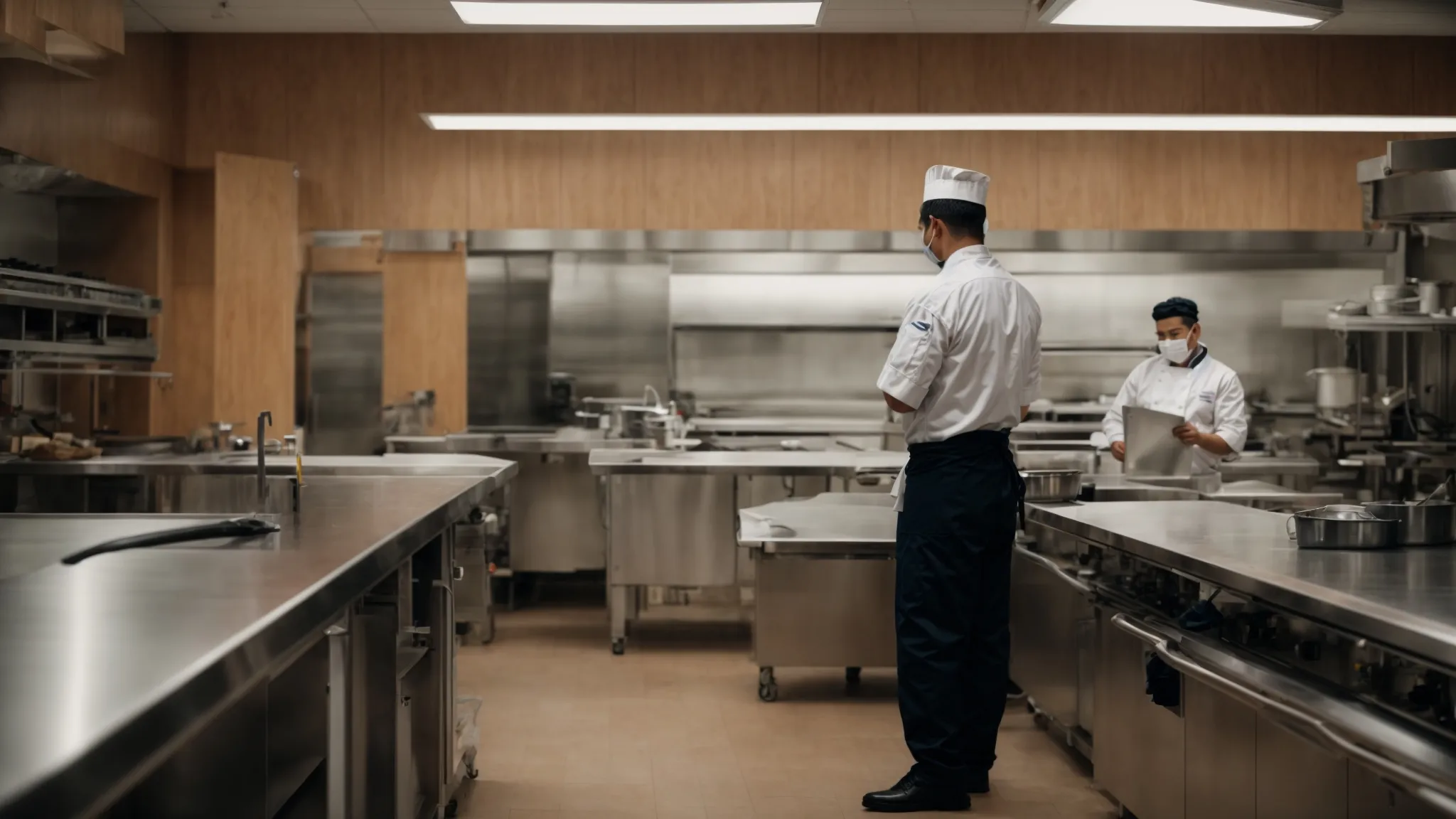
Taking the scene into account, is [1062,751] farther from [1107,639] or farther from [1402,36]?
[1402,36]

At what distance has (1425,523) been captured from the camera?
242cm

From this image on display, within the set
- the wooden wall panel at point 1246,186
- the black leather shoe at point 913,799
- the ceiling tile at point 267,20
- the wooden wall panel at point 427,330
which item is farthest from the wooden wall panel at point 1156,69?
the black leather shoe at point 913,799

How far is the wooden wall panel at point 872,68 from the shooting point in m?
7.15

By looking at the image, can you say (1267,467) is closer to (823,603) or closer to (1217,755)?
(823,603)

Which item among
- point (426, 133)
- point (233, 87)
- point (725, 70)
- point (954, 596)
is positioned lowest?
point (954, 596)

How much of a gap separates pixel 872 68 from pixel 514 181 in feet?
7.32

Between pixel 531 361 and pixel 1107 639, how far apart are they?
494 centimetres

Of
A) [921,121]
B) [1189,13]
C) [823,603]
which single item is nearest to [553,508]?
[823,603]

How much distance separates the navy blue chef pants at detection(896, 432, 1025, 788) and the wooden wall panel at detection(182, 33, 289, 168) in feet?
17.9

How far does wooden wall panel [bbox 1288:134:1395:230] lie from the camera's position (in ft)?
24.3

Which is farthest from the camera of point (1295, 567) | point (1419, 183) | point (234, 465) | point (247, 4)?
point (247, 4)

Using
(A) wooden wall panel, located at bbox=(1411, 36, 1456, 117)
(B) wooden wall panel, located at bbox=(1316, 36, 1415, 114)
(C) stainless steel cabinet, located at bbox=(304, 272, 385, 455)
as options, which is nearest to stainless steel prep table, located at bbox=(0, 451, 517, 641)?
(C) stainless steel cabinet, located at bbox=(304, 272, 385, 455)

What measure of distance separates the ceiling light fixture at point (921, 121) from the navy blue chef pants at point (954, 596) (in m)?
2.45

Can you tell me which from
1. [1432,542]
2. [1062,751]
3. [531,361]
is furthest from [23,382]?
[1432,542]
